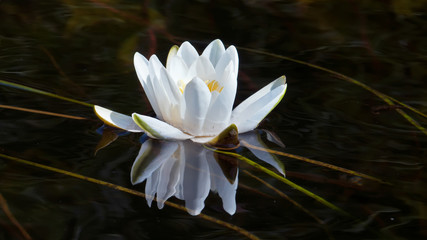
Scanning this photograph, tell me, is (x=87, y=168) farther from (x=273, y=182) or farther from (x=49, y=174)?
(x=273, y=182)

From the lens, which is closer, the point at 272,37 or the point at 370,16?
the point at 272,37

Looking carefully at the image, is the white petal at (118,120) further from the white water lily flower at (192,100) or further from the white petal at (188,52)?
the white petal at (188,52)

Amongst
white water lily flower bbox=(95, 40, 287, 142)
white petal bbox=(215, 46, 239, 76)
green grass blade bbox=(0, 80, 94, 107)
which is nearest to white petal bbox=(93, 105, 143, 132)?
white water lily flower bbox=(95, 40, 287, 142)

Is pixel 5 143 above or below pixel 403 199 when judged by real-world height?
below

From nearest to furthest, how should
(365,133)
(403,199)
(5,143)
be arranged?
(403,199)
(5,143)
(365,133)

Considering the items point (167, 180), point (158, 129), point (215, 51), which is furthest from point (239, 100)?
point (167, 180)

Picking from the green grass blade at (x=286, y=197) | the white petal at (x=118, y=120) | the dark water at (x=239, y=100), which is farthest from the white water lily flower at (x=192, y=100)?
the green grass blade at (x=286, y=197)

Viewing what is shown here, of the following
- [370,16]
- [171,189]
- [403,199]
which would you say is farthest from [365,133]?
[370,16]
